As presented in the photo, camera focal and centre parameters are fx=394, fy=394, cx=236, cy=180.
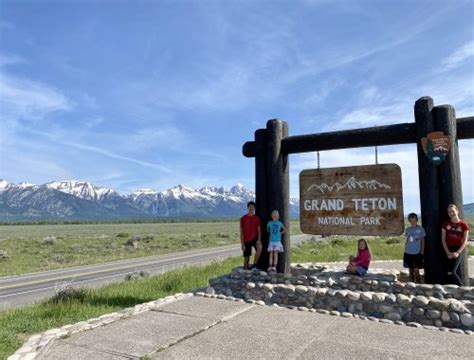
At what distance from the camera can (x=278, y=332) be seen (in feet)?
17.1

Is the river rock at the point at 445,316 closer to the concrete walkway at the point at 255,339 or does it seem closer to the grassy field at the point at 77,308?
the concrete walkway at the point at 255,339

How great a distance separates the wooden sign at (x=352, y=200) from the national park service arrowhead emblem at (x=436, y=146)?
804 millimetres

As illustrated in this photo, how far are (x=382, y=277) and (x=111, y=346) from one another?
196 inches

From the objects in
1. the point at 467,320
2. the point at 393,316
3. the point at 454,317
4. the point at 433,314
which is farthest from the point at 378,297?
the point at 467,320

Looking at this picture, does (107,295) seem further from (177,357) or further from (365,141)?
(365,141)

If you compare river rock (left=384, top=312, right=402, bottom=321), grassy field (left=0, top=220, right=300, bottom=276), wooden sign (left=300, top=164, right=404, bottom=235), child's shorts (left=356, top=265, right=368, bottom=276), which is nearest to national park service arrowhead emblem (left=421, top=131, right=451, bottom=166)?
wooden sign (left=300, top=164, right=404, bottom=235)

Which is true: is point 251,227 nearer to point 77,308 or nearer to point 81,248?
point 77,308

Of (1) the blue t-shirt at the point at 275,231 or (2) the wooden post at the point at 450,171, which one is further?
(1) the blue t-shirt at the point at 275,231

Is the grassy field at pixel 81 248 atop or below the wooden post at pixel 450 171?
below

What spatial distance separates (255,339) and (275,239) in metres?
3.54

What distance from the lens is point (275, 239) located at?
8.33 m

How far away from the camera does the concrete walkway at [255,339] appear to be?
443cm

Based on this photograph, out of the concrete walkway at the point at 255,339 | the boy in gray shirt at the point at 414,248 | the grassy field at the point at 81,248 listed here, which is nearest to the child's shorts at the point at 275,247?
the concrete walkway at the point at 255,339

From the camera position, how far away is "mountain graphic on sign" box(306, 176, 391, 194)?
7.80 meters
